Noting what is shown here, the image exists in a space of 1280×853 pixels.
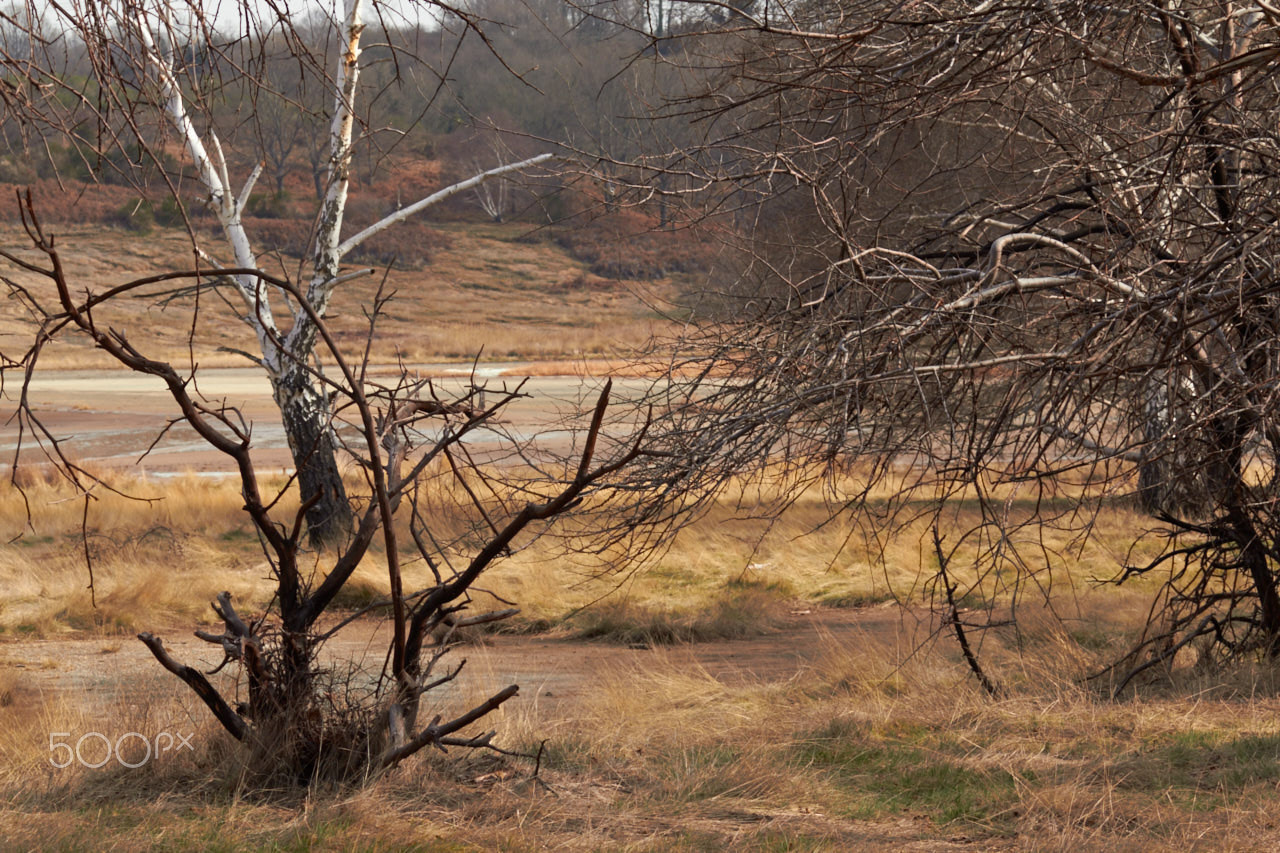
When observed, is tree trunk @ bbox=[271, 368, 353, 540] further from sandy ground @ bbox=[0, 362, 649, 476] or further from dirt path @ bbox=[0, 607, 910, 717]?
dirt path @ bbox=[0, 607, 910, 717]

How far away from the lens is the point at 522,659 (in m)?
8.70

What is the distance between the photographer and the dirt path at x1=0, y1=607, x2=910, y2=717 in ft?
23.4

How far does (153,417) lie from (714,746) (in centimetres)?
2212

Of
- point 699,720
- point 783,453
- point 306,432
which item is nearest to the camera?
point 783,453

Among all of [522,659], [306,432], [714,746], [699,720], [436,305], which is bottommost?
[522,659]

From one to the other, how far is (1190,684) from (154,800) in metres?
5.25

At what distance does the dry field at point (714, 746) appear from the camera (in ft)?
13.3

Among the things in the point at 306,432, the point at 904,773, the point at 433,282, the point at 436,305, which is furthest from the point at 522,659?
the point at 433,282

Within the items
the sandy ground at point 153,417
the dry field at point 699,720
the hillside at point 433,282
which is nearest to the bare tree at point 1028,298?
the dry field at point 699,720

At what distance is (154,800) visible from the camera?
437 cm

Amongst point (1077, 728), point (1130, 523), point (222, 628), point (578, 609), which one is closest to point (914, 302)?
point (1077, 728)

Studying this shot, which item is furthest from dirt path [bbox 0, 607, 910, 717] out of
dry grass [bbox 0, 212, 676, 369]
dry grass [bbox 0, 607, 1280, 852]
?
dry grass [bbox 0, 212, 676, 369]

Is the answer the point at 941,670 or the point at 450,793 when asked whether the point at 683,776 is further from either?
the point at 941,670

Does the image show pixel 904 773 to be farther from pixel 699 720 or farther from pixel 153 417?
pixel 153 417
